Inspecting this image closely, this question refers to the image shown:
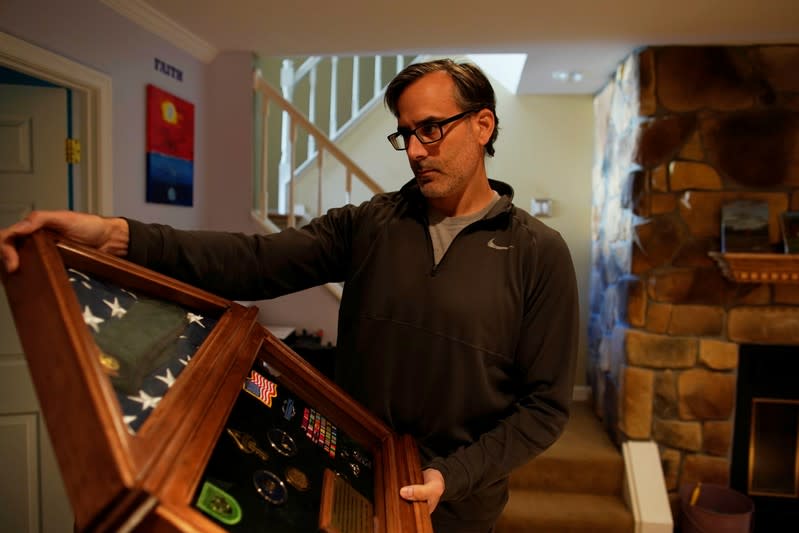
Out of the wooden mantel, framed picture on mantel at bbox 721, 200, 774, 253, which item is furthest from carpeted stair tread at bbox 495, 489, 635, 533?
framed picture on mantel at bbox 721, 200, 774, 253

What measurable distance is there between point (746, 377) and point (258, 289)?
2.90 meters

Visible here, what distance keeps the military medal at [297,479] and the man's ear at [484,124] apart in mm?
764

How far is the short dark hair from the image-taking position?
1074mm

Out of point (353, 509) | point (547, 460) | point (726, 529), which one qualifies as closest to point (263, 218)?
point (547, 460)

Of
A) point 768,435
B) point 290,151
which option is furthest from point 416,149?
point 768,435

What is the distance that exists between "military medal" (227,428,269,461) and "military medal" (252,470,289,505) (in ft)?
0.09

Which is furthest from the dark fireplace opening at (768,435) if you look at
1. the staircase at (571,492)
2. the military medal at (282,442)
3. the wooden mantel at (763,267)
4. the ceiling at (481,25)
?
the military medal at (282,442)

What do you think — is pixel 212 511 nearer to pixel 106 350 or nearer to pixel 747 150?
pixel 106 350

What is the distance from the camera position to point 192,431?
52 centimetres

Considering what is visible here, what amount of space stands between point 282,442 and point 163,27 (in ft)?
8.55

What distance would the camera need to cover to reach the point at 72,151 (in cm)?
224

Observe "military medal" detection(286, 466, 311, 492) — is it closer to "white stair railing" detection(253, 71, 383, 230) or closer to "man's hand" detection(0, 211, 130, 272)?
"man's hand" detection(0, 211, 130, 272)

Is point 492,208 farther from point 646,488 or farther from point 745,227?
point 646,488

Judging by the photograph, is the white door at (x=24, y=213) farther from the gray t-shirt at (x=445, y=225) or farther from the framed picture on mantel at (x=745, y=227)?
the framed picture on mantel at (x=745, y=227)
